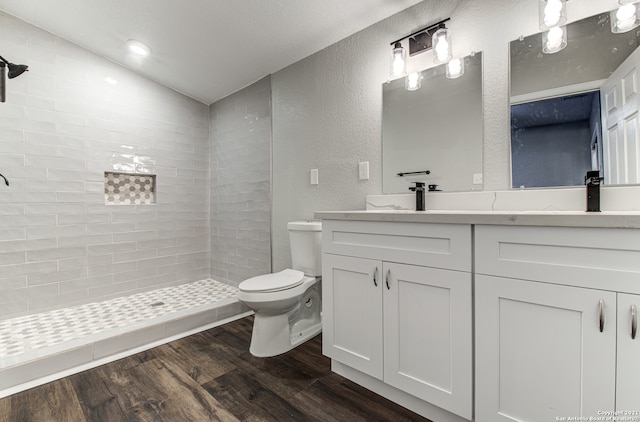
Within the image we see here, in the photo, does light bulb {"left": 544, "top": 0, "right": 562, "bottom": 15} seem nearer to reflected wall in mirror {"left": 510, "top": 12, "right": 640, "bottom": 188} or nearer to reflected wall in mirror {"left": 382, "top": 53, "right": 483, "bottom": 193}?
reflected wall in mirror {"left": 510, "top": 12, "right": 640, "bottom": 188}

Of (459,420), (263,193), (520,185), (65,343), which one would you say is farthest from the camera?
(263,193)

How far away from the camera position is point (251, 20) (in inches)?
80.6

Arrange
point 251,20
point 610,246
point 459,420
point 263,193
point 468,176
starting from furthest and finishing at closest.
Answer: point 263,193, point 251,20, point 468,176, point 459,420, point 610,246

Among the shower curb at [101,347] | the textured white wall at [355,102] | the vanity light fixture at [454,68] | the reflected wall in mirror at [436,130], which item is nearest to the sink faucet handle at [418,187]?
the reflected wall in mirror at [436,130]

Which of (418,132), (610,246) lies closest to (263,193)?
(418,132)

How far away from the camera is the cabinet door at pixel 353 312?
4.55 feet

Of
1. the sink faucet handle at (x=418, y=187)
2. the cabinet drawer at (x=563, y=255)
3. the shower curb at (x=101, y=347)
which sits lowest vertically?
the shower curb at (x=101, y=347)

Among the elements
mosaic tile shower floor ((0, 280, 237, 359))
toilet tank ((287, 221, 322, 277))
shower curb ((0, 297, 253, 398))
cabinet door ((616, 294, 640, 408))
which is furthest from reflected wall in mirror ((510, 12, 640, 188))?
mosaic tile shower floor ((0, 280, 237, 359))

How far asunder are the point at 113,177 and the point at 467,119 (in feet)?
10.4

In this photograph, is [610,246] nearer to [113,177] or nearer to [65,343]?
[65,343]

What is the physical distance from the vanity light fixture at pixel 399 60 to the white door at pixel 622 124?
3.25ft

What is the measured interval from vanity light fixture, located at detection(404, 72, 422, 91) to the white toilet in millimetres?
1104

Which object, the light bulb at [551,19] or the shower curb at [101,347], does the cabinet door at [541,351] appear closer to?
the light bulb at [551,19]

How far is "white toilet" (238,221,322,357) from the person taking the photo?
176cm
